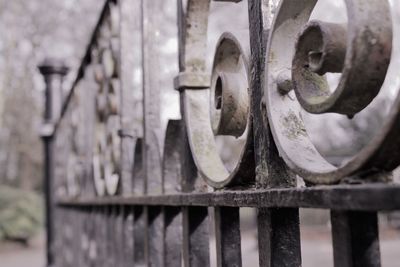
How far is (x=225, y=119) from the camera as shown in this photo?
119 centimetres

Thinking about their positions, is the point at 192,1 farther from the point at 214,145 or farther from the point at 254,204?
the point at 254,204

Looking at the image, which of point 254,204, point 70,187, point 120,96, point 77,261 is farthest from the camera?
point 70,187

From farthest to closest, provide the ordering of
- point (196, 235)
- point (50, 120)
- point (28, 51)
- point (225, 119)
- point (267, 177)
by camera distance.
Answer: point (28, 51) < point (50, 120) < point (196, 235) < point (225, 119) < point (267, 177)

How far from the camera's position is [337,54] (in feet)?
2.55

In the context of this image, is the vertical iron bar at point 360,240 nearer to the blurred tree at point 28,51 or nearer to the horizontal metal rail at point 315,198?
the horizontal metal rail at point 315,198

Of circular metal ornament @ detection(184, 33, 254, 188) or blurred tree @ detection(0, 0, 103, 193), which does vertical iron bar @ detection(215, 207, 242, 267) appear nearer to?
circular metal ornament @ detection(184, 33, 254, 188)

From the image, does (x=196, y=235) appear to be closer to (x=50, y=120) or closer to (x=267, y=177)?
(x=267, y=177)

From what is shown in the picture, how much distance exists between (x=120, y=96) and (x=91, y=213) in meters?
1.06

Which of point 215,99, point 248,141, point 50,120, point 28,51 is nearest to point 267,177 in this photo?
point 248,141

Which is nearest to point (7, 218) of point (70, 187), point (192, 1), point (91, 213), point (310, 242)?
point (310, 242)

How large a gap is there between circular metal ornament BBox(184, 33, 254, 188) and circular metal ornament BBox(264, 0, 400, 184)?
13cm

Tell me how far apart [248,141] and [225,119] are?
13cm

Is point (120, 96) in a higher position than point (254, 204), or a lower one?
higher

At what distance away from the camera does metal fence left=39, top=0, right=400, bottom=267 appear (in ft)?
2.37
